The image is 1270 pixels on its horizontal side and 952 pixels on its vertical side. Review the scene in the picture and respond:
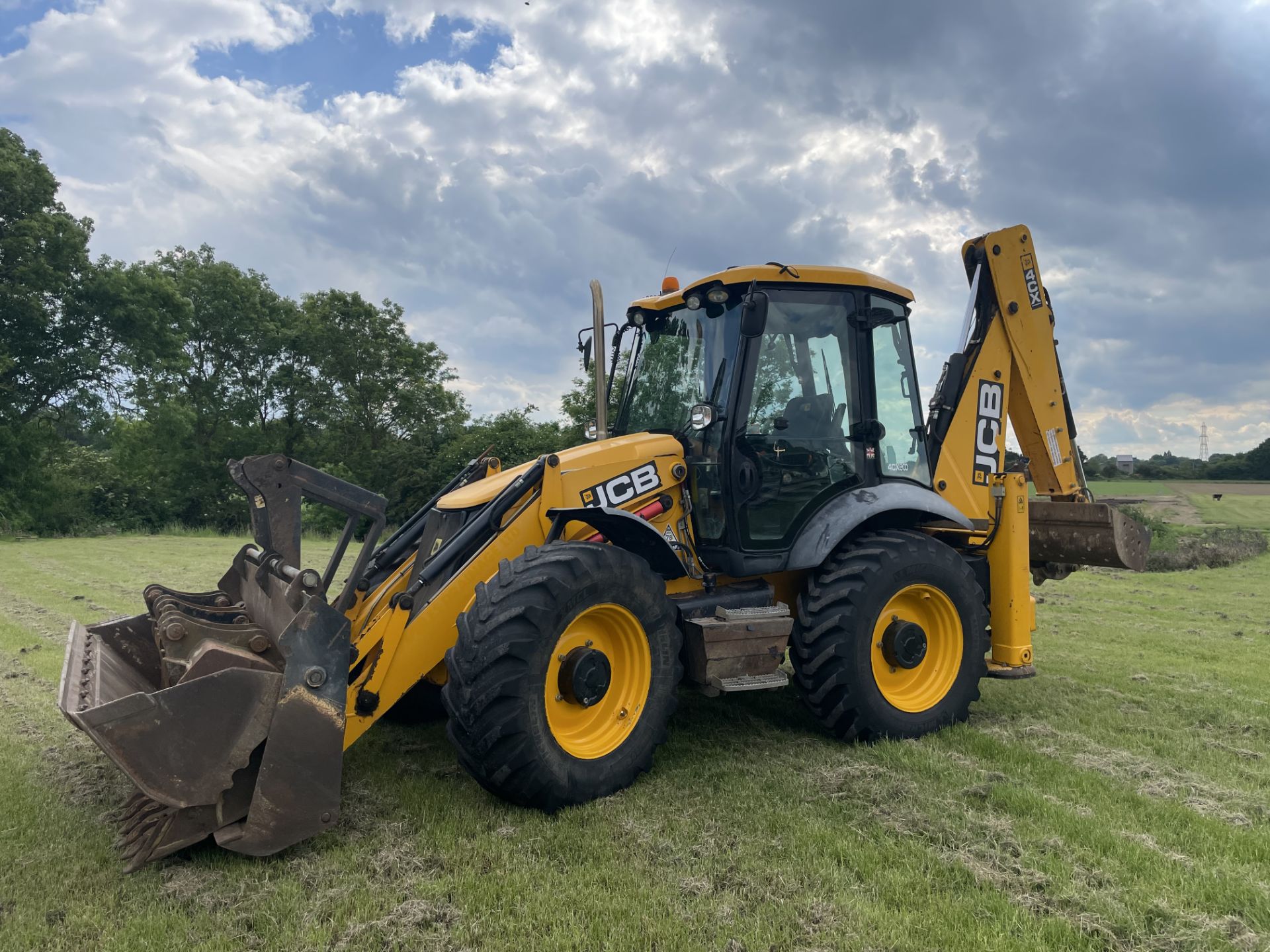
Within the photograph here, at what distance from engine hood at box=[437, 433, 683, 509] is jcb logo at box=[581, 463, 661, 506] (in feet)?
0.20

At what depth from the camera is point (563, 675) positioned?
3893 millimetres

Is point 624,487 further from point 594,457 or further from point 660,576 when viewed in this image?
point 660,576

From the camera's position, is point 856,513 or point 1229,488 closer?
point 856,513

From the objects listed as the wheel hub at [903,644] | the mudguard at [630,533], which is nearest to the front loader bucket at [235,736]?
the mudguard at [630,533]

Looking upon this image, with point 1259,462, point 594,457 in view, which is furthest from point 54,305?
point 1259,462

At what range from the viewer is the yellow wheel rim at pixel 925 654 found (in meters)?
4.98

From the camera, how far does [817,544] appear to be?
4875 millimetres

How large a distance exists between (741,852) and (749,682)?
1179 millimetres

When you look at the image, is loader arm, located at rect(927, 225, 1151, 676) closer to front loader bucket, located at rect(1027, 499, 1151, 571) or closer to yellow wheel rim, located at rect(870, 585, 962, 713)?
front loader bucket, located at rect(1027, 499, 1151, 571)

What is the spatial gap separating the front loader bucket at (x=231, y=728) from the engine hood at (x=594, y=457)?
46.6 inches

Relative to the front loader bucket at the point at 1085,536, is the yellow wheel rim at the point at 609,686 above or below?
below

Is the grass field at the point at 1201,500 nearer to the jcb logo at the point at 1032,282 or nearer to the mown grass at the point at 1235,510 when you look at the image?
the mown grass at the point at 1235,510

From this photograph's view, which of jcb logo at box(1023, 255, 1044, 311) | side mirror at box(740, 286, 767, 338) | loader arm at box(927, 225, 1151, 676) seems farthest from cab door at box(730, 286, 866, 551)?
jcb logo at box(1023, 255, 1044, 311)

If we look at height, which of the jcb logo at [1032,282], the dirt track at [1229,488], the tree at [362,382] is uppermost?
the tree at [362,382]
